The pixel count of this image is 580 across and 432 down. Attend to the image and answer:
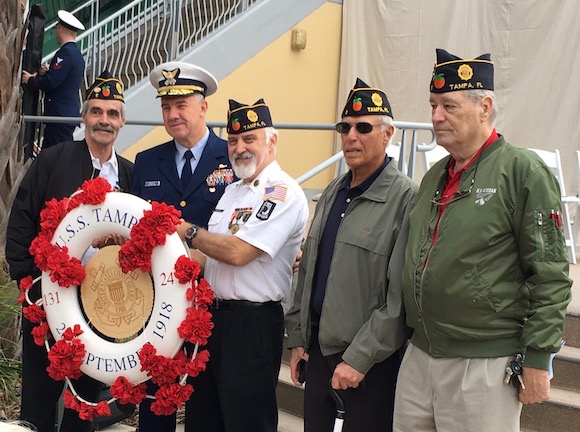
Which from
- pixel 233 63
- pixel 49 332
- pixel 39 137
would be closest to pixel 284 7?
pixel 233 63

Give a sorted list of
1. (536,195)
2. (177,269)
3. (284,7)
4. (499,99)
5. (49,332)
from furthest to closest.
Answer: (284,7) < (499,99) < (49,332) < (177,269) < (536,195)

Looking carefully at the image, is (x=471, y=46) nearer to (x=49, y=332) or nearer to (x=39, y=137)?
(x=39, y=137)

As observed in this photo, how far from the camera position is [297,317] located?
9.64 feet

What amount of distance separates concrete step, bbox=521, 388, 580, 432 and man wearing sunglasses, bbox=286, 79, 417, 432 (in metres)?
1.25

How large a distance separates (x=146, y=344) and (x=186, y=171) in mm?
769

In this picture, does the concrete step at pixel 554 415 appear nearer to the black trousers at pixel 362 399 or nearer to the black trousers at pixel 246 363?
the black trousers at pixel 362 399

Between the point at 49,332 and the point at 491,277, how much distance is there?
1826 mm

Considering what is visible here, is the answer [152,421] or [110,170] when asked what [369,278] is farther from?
[110,170]

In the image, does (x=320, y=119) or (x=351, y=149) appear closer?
(x=351, y=149)

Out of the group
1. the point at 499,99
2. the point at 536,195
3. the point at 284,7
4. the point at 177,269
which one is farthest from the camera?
the point at 284,7

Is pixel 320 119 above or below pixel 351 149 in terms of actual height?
above

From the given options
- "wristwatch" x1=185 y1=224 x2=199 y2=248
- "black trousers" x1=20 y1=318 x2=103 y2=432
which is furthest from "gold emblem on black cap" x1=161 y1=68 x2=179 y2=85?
"black trousers" x1=20 y1=318 x2=103 y2=432

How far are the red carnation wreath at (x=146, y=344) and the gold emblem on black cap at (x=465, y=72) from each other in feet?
3.82

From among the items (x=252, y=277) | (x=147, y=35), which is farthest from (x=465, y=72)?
(x=147, y=35)
